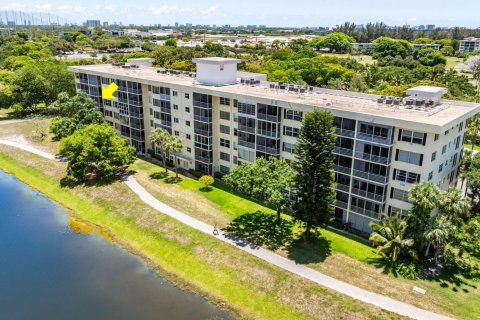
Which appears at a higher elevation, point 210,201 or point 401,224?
point 401,224

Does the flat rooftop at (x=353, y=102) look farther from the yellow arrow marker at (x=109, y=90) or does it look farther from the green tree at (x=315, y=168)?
the green tree at (x=315, y=168)

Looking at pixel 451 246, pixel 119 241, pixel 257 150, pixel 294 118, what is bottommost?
pixel 119 241

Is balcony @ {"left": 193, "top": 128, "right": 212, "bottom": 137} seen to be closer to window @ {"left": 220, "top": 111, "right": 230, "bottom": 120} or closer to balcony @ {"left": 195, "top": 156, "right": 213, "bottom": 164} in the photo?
window @ {"left": 220, "top": 111, "right": 230, "bottom": 120}

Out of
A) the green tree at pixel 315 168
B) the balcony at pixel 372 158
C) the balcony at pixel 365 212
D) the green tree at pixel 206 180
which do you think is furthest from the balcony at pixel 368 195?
the green tree at pixel 206 180

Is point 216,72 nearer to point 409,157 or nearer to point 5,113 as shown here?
point 409,157

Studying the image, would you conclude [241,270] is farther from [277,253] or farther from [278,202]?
[278,202]

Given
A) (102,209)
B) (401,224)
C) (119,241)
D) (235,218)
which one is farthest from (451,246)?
(102,209)

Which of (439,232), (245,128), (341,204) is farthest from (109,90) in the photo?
(439,232)

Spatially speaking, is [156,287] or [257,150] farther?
[257,150]
